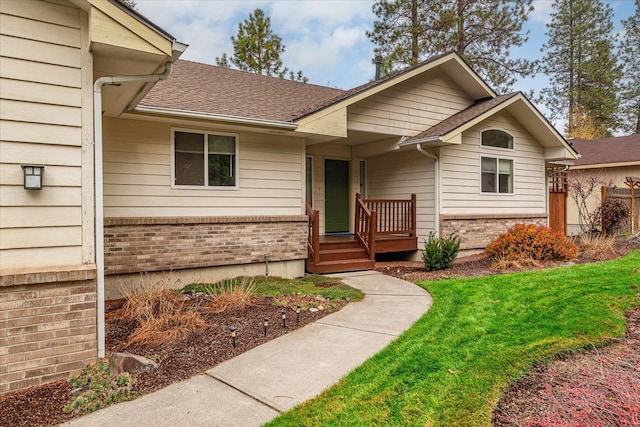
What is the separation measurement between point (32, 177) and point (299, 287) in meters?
4.58

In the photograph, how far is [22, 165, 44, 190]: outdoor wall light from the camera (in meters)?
3.77

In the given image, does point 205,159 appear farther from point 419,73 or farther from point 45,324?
point 419,73

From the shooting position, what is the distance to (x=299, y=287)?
7293mm

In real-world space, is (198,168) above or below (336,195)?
above

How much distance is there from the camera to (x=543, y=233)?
9.69 m

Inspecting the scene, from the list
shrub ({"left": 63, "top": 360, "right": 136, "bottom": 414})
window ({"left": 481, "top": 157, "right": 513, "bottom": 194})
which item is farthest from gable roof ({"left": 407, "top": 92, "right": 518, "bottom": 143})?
shrub ({"left": 63, "top": 360, "right": 136, "bottom": 414})

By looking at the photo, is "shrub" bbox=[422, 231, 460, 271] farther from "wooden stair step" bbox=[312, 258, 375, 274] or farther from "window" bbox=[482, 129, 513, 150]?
"window" bbox=[482, 129, 513, 150]

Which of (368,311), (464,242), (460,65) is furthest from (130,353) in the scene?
(460,65)

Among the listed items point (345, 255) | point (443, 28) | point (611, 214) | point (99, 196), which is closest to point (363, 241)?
point (345, 255)

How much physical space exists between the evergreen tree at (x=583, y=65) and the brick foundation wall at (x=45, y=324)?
3070 cm

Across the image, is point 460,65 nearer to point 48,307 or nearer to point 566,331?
point 566,331

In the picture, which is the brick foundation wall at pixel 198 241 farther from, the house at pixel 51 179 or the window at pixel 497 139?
the window at pixel 497 139

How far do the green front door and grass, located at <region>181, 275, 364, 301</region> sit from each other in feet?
11.4

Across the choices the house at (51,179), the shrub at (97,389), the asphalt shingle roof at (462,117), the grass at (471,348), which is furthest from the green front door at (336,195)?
the shrub at (97,389)
